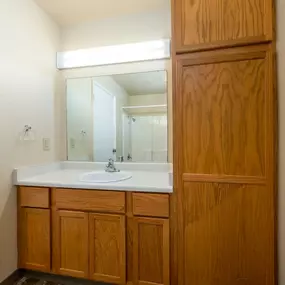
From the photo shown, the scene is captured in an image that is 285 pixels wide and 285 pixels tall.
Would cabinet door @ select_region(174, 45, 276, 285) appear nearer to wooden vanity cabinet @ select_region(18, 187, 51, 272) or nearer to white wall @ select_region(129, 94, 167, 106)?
white wall @ select_region(129, 94, 167, 106)

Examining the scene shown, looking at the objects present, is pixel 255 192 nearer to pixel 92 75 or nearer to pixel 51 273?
pixel 51 273

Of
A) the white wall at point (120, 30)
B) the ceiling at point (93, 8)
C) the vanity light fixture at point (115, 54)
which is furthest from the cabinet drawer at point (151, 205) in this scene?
the ceiling at point (93, 8)

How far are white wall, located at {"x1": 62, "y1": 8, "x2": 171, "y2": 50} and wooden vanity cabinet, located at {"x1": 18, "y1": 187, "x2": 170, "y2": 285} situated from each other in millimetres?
1477

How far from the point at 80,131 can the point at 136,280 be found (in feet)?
4.86

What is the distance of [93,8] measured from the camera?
7.00ft

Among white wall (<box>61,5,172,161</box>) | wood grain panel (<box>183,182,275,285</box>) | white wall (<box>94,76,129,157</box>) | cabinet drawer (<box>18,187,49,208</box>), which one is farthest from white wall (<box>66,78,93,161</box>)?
wood grain panel (<box>183,182,275,285</box>)

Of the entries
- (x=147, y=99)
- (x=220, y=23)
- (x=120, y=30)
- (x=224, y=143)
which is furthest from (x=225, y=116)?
(x=120, y=30)

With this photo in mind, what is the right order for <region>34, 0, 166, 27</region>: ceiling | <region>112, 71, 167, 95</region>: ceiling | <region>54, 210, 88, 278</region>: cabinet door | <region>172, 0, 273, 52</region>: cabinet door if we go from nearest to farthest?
<region>172, 0, 273, 52</region>: cabinet door → <region>54, 210, 88, 278</region>: cabinet door → <region>34, 0, 166, 27</region>: ceiling → <region>112, 71, 167, 95</region>: ceiling

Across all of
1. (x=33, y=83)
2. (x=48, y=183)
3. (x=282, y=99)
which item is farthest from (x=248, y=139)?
(x=33, y=83)

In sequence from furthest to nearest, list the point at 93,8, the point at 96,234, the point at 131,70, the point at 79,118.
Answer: the point at 79,118
the point at 131,70
the point at 93,8
the point at 96,234

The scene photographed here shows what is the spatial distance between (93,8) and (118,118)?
1041 millimetres

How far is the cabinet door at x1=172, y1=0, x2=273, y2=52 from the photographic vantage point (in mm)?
1340

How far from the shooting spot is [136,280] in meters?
1.62

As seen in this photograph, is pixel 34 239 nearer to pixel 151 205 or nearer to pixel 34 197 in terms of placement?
pixel 34 197
